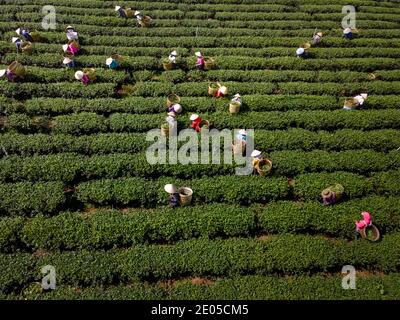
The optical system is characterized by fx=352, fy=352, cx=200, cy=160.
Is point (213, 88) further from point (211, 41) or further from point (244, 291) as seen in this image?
point (244, 291)

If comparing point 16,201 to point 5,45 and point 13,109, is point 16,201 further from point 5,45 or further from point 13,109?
point 5,45

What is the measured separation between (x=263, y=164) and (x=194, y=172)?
2305 mm

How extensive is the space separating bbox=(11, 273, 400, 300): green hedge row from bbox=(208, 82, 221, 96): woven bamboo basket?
7.54 m

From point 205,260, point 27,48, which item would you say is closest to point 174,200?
point 205,260

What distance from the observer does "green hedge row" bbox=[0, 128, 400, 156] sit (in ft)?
39.0

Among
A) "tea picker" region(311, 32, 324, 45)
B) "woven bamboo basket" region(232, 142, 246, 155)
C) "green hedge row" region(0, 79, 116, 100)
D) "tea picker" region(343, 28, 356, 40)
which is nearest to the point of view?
"woven bamboo basket" region(232, 142, 246, 155)

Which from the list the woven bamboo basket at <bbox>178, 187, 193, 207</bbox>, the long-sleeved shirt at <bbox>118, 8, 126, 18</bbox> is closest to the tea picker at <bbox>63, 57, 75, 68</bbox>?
the long-sleeved shirt at <bbox>118, 8, 126, 18</bbox>

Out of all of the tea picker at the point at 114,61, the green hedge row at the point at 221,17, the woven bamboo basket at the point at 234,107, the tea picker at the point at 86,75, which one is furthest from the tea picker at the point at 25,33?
the woven bamboo basket at the point at 234,107

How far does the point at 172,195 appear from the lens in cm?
1048

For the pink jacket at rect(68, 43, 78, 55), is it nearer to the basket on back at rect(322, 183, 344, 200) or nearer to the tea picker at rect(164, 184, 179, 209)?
the tea picker at rect(164, 184, 179, 209)

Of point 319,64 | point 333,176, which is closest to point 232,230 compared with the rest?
point 333,176

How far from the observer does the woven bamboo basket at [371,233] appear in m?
10.2

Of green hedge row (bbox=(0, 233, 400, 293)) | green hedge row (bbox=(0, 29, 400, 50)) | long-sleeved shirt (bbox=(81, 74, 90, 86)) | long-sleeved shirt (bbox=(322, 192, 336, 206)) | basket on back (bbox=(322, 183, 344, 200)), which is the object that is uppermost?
green hedge row (bbox=(0, 29, 400, 50))

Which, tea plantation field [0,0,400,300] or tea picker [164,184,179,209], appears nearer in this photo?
tea plantation field [0,0,400,300]
